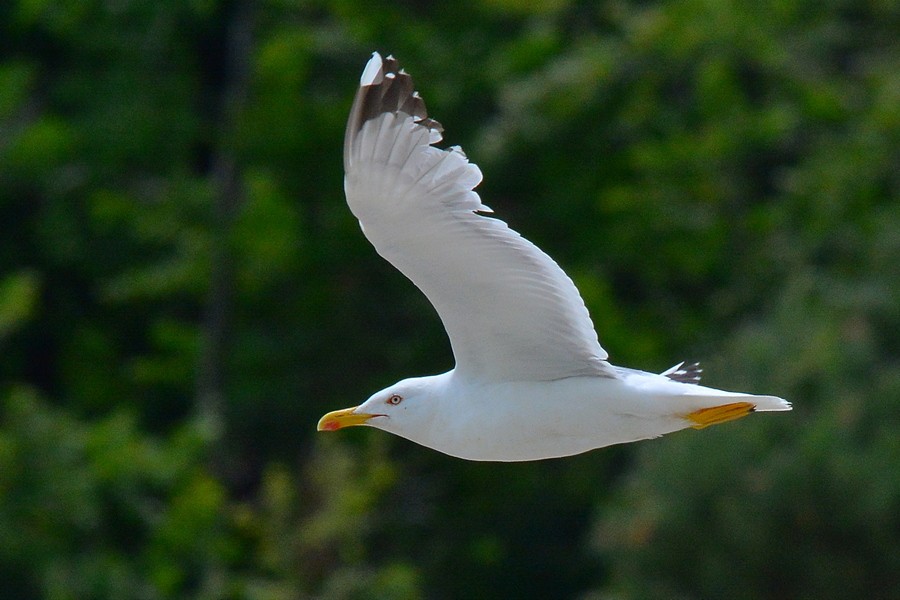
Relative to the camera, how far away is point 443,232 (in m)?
5.23

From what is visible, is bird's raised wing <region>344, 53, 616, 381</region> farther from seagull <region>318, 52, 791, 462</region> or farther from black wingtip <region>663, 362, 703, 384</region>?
black wingtip <region>663, 362, 703, 384</region>

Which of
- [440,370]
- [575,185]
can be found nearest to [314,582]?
[440,370]

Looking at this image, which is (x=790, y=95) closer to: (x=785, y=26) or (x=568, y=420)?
(x=785, y=26)

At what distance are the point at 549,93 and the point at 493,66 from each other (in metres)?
0.82

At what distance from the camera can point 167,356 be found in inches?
607

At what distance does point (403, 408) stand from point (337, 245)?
10.1 metres

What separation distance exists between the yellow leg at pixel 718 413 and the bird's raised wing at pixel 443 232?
0.31 metres

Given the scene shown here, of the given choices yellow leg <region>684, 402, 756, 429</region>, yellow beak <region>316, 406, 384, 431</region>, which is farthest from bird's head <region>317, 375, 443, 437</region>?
yellow leg <region>684, 402, 756, 429</region>

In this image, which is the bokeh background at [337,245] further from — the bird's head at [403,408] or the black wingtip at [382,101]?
the black wingtip at [382,101]

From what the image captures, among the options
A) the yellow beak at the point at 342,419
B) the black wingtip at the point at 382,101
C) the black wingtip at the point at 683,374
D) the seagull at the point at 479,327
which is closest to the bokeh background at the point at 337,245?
the black wingtip at the point at 683,374

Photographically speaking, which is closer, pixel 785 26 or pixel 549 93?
pixel 549 93

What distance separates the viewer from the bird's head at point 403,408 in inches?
221

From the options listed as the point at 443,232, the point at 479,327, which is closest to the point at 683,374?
the point at 479,327

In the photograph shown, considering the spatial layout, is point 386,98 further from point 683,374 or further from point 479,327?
point 683,374
